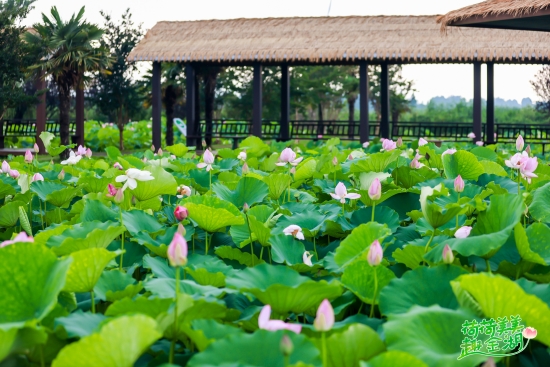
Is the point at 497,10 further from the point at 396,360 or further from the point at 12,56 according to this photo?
the point at 12,56

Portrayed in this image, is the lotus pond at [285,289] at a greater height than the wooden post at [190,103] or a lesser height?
lesser

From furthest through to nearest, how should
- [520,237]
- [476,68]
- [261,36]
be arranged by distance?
[261,36] → [476,68] → [520,237]

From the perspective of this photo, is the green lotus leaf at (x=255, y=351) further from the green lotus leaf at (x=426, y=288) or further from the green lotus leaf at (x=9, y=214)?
the green lotus leaf at (x=9, y=214)

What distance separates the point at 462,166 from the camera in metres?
2.87

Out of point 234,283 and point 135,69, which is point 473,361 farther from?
point 135,69

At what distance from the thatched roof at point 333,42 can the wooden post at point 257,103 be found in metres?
0.34

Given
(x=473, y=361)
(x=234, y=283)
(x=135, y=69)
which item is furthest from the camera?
(x=135, y=69)

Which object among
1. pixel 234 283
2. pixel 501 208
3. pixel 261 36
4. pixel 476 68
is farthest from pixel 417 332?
pixel 261 36

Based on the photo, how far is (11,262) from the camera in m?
1.31

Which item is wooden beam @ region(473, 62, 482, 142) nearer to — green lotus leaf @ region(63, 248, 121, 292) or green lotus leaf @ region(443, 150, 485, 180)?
green lotus leaf @ region(443, 150, 485, 180)

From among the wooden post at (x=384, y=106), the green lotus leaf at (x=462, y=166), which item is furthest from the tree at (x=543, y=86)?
the green lotus leaf at (x=462, y=166)

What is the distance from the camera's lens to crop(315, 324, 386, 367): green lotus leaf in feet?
3.91

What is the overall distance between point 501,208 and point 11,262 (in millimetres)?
1046

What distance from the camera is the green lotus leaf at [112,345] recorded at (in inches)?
42.3
